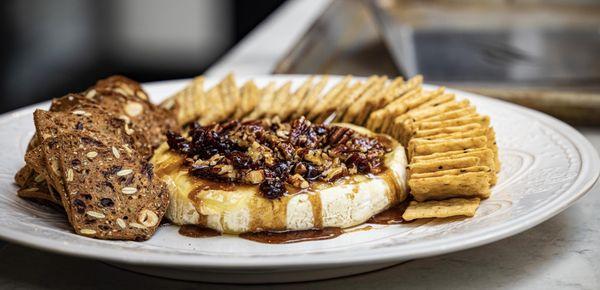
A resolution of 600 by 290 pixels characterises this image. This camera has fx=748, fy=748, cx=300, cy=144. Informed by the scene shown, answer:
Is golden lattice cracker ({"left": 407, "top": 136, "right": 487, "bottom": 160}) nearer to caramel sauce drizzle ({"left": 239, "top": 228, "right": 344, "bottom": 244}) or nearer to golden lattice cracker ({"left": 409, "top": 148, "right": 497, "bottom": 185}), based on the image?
golden lattice cracker ({"left": 409, "top": 148, "right": 497, "bottom": 185})

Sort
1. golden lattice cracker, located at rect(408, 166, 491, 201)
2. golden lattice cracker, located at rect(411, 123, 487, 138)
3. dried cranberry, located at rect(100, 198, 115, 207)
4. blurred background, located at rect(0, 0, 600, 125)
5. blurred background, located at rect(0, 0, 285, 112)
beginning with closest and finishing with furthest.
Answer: dried cranberry, located at rect(100, 198, 115, 207), golden lattice cracker, located at rect(408, 166, 491, 201), golden lattice cracker, located at rect(411, 123, 487, 138), blurred background, located at rect(0, 0, 600, 125), blurred background, located at rect(0, 0, 285, 112)

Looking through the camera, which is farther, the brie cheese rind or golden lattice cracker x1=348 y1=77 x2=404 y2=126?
golden lattice cracker x1=348 y1=77 x2=404 y2=126

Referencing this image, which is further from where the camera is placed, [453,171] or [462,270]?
[453,171]

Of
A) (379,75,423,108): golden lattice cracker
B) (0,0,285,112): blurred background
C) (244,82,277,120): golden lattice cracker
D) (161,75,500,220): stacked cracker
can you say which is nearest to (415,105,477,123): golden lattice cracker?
(161,75,500,220): stacked cracker

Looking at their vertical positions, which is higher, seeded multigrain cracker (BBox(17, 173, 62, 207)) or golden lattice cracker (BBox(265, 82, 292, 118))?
golden lattice cracker (BBox(265, 82, 292, 118))

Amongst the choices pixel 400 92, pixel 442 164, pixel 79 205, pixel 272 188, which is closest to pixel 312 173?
pixel 272 188

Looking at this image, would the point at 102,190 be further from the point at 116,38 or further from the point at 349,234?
the point at 116,38

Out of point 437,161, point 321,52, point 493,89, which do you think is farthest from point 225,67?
point 437,161

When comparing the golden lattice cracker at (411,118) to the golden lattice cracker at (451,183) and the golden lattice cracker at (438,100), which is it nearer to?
the golden lattice cracker at (438,100)
